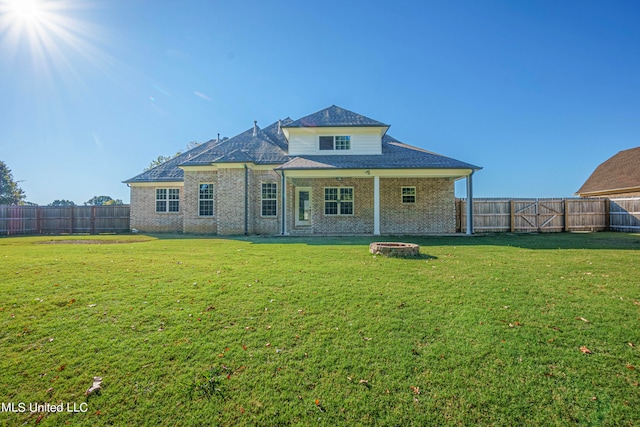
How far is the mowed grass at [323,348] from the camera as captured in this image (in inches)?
92.6

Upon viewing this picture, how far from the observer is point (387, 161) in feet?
46.3

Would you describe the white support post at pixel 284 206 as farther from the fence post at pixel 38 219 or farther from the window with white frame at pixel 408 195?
the fence post at pixel 38 219

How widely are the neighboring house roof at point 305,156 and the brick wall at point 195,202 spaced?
0.77m

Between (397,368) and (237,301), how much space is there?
Result: 255cm

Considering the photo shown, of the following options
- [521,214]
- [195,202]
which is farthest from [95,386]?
[521,214]

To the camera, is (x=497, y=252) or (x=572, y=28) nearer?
(x=497, y=252)

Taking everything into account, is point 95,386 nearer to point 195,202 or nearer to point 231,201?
point 231,201

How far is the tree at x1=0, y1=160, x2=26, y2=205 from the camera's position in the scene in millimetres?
36719

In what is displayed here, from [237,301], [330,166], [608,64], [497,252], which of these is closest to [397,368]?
[237,301]

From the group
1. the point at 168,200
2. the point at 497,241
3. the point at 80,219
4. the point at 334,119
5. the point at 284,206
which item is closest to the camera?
the point at 497,241

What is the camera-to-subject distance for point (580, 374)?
2721 millimetres

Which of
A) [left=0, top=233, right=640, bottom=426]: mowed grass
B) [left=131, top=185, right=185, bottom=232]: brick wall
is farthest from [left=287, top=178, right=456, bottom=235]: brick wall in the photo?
[left=0, top=233, right=640, bottom=426]: mowed grass

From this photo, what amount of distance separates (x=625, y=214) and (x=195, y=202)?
2494 centimetres

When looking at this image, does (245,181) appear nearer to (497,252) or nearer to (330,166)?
(330,166)
